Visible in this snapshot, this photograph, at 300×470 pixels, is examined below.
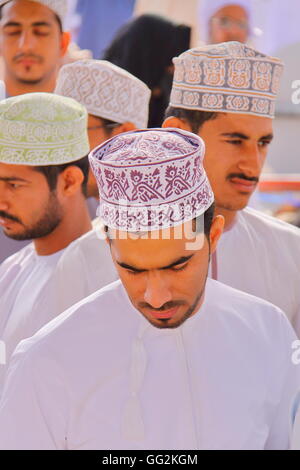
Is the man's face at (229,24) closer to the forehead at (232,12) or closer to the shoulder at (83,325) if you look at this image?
the forehead at (232,12)

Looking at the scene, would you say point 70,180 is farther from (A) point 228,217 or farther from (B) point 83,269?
(A) point 228,217

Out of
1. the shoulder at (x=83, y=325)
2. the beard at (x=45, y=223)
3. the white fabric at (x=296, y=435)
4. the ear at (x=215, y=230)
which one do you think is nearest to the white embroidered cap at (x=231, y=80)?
the beard at (x=45, y=223)

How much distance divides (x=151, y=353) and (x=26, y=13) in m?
3.07

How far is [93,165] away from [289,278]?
1372 mm

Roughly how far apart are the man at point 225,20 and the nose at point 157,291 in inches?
169

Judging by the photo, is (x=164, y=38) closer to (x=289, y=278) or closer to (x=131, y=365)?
(x=289, y=278)

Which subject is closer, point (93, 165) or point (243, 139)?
point (93, 165)

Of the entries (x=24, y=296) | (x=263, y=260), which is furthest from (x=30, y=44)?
(x=263, y=260)

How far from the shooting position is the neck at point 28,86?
18.3 feet

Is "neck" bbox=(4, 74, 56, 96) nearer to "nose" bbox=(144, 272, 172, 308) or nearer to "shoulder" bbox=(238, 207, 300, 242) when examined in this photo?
"shoulder" bbox=(238, 207, 300, 242)

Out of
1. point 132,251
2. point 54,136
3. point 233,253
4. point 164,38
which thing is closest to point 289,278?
point 233,253

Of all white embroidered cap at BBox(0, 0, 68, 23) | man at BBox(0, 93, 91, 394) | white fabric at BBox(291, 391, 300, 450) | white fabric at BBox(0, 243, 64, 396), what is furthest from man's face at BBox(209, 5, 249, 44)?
white fabric at BBox(291, 391, 300, 450)

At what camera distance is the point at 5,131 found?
3994 millimetres

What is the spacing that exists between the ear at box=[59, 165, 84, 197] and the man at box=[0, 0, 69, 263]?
1.57 meters
